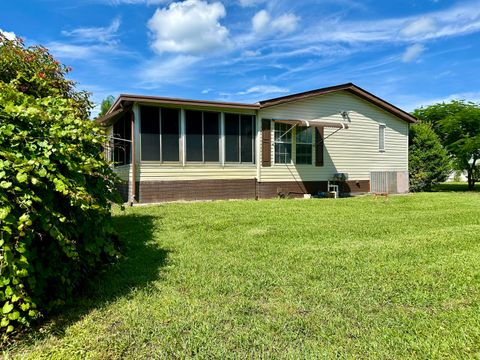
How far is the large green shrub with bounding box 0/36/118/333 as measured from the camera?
7.02 ft

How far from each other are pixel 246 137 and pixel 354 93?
18.4ft

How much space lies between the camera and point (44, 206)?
2365 mm

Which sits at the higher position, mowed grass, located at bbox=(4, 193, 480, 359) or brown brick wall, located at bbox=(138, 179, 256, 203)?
brown brick wall, located at bbox=(138, 179, 256, 203)

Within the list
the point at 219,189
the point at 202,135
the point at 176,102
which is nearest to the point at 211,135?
the point at 202,135

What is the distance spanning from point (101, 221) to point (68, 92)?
4.99 meters

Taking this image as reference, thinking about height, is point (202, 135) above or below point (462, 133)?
below

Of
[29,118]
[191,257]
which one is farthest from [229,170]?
[29,118]

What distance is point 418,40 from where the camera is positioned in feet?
49.1

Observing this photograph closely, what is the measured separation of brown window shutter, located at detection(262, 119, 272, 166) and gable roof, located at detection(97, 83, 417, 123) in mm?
690

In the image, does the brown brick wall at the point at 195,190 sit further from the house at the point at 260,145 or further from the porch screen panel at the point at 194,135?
the porch screen panel at the point at 194,135

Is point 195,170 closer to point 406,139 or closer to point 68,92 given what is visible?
point 68,92

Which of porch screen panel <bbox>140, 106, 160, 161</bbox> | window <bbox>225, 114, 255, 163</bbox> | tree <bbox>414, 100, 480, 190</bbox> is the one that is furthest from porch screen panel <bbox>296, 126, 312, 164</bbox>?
tree <bbox>414, 100, 480, 190</bbox>

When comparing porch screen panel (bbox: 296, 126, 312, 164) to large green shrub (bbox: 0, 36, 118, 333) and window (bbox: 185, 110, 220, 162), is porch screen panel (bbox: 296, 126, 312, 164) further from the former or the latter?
large green shrub (bbox: 0, 36, 118, 333)

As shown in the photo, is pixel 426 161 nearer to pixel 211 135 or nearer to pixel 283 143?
pixel 283 143
